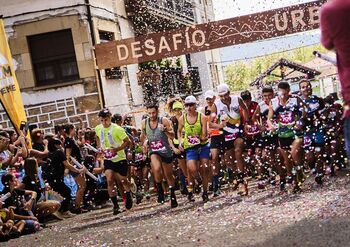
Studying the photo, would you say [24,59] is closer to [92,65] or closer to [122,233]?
[92,65]

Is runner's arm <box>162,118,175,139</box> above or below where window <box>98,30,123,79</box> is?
below

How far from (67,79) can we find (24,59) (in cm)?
133

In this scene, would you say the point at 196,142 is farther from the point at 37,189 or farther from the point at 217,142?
the point at 37,189

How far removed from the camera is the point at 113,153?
10547 millimetres

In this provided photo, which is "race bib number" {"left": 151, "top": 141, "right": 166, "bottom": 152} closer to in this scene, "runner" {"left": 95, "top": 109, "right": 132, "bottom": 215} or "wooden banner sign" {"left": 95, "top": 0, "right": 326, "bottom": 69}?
"runner" {"left": 95, "top": 109, "right": 132, "bottom": 215}

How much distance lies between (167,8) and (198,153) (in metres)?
16.1

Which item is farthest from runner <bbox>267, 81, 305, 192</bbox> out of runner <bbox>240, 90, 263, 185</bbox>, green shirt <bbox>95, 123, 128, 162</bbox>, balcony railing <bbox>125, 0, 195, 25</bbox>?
balcony railing <bbox>125, 0, 195, 25</bbox>

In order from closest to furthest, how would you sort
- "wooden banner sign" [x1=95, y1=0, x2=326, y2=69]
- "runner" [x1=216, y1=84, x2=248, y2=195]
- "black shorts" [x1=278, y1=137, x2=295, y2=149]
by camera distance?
"black shorts" [x1=278, y1=137, x2=295, y2=149], "runner" [x1=216, y1=84, x2=248, y2=195], "wooden banner sign" [x1=95, y1=0, x2=326, y2=69]

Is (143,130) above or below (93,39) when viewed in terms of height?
below

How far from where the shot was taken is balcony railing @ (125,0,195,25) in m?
21.2

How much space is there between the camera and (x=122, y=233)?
817 centimetres

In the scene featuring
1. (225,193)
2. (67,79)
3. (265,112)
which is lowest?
(225,193)

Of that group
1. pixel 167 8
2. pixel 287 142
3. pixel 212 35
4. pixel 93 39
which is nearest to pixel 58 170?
pixel 287 142

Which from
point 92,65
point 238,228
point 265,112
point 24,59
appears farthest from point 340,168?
point 24,59
